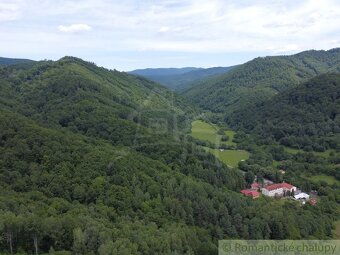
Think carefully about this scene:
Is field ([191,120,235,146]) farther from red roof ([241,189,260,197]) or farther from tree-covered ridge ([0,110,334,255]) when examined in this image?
tree-covered ridge ([0,110,334,255])

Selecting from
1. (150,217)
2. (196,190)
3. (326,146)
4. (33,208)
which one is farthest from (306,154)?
(33,208)

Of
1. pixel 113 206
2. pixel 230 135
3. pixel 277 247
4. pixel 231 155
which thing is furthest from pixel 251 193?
pixel 230 135

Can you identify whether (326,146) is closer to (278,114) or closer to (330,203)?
(278,114)

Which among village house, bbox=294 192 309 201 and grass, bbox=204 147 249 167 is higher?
grass, bbox=204 147 249 167

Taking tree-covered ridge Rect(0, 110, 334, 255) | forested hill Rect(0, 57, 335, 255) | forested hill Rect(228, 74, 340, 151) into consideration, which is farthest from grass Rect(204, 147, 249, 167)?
tree-covered ridge Rect(0, 110, 334, 255)

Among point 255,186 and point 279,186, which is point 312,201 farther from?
point 255,186

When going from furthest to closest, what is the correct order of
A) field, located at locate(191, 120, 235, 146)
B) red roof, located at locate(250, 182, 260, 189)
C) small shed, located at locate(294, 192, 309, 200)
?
field, located at locate(191, 120, 235, 146)
red roof, located at locate(250, 182, 260, 189)
small shed, located at locate(294, 192, 309, 200)

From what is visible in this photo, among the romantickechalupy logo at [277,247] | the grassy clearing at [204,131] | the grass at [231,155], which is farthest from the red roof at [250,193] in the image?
the grassy clearing at [204,131]
